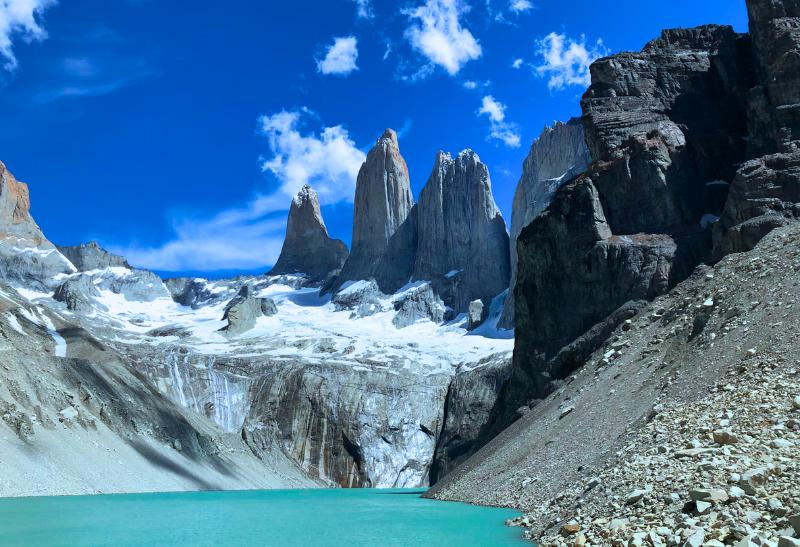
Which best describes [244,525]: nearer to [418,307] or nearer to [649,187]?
[649,187]

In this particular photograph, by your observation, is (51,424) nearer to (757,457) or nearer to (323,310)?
(757,457)

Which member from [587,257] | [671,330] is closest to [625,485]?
[671,330]

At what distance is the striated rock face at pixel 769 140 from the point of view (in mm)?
43844

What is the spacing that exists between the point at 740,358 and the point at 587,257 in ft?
92.6

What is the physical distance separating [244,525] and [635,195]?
37.2 metres

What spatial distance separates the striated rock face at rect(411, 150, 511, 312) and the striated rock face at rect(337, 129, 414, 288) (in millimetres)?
8367

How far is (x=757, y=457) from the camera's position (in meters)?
16.2

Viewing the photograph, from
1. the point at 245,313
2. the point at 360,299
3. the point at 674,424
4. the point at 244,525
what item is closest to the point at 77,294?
the point at 245,313

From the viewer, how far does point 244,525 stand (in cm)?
3131

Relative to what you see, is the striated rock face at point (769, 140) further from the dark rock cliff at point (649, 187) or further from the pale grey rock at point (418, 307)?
the pale grey rock at point (418, 307)

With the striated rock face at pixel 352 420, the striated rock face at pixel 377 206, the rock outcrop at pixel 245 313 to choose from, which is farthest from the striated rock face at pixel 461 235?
the striated rock face at pixel 352 420

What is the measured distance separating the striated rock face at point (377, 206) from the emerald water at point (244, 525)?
141 meters

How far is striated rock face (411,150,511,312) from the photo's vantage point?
164375mm

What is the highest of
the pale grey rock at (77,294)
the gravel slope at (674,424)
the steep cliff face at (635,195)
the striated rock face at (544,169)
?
the striated rock face at (544,169)
